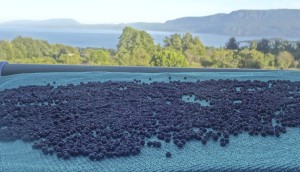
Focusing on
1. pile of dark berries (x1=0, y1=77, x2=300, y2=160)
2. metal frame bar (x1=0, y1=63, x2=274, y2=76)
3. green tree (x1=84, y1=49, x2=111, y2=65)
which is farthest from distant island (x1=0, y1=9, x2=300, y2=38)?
pile of dark berries (x1=0, y1=77, x2=300, y2=160)

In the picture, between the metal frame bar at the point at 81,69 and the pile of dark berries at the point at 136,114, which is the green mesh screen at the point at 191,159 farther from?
the metal frame bar at the point at 81,69

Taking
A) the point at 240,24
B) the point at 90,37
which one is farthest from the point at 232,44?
the point at 90,37

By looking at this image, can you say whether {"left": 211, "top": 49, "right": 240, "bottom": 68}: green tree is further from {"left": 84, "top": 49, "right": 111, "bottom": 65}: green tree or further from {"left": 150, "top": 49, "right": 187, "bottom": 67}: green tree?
{"left": 84, "top": 49, "right": 111, "bottom": 65}: green tree

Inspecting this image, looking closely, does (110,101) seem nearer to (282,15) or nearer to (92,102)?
(92,102)

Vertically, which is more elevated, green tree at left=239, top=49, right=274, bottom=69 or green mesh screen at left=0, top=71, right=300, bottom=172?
green tree at left=239, top=49, right=274, bottom=69

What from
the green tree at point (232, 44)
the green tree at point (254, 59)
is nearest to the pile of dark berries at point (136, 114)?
the green tree at point (254, 59)

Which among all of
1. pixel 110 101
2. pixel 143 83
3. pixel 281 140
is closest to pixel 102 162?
pixel 281 140

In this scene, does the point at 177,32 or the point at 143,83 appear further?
the point at 177,32
